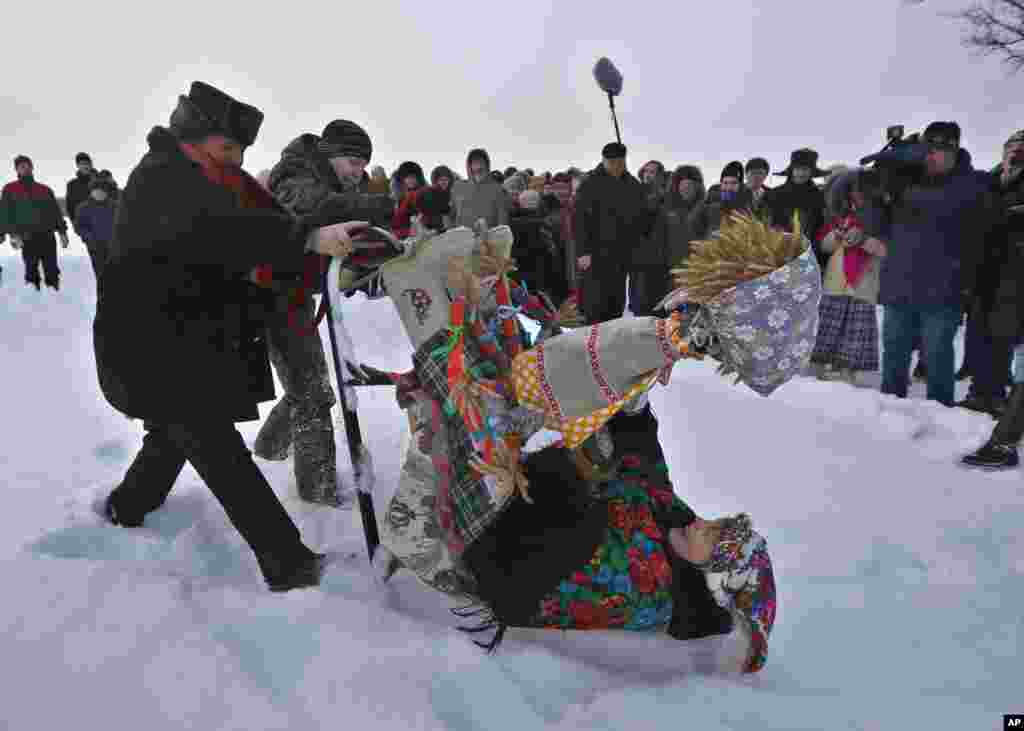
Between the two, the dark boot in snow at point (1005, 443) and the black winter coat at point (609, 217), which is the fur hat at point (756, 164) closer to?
the black winter coat at point (609, 217)

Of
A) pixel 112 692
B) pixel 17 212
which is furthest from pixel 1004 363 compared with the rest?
pixel 17 212

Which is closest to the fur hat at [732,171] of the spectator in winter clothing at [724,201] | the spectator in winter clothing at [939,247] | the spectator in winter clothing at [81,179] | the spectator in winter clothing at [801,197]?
the spectator in winter clothing at [724,201]

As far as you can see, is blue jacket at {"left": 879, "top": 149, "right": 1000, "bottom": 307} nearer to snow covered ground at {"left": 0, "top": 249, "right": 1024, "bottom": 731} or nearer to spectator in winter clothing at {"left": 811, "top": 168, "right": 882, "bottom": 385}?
spectator in winter clothing at {"left": 811, "top": 168, "right": 882, "bottom": 385}

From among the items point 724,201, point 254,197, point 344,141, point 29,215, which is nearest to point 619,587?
point 254,197

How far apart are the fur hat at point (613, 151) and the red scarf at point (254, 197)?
178 inches

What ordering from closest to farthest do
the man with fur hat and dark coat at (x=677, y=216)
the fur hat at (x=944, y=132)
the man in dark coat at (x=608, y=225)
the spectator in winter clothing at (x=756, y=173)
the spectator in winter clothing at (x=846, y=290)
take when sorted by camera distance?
the fur hat at (x=944, y=132)
the spectator in winter clothing at (x=846, y=290)
the man in dark coat at (x=608, y=225)
the spectator in winter clothing at (x=756, y=173)
the man with fur hat and dark coat at (x=677, y=216)

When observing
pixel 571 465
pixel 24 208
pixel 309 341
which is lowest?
pixel 571 465

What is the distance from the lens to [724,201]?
22.4ft

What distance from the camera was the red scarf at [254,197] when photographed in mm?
2232

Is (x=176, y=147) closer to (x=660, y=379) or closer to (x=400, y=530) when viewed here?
(x=400, y=530)

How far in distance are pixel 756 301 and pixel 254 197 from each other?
1839 millimetres

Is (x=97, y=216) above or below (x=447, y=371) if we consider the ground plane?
above

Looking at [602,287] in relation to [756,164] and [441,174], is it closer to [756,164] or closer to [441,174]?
[756,164]

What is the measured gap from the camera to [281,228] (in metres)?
2.08
